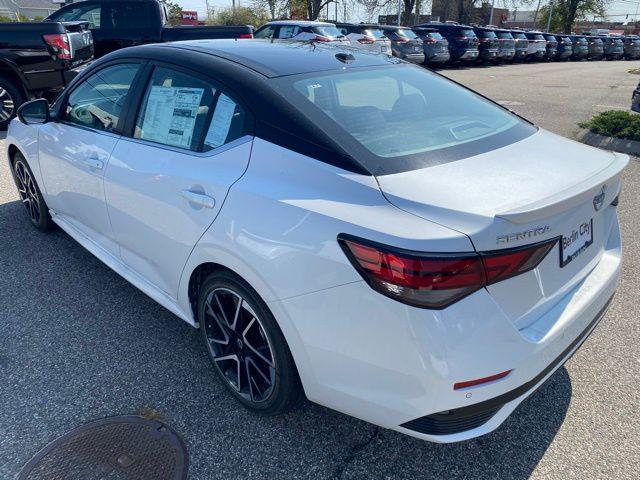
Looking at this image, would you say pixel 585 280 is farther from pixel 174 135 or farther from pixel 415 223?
pixel 174 135

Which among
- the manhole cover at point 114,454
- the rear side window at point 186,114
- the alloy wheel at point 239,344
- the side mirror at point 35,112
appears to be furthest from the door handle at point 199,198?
the side mirror at point 35,112

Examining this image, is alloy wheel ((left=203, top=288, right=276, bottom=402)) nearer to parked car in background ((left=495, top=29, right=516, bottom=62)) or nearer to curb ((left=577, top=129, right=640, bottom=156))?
curb ((left=577, top=129, right=640, bottom=156))

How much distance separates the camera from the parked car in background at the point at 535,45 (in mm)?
27859

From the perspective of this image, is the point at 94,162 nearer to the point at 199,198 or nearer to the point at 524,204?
the point at 199,198

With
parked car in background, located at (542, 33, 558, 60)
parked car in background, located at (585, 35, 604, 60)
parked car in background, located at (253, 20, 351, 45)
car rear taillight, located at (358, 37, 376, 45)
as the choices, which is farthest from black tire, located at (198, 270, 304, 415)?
parked car in background, located at (585, 35, 604, 60)

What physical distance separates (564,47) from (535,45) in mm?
5356

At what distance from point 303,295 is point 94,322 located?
6.11ft

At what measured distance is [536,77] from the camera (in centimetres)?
1970

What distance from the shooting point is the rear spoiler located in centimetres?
170

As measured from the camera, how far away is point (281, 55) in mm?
2727

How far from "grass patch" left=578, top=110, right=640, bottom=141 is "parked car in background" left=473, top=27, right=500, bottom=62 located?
17040 millimetres

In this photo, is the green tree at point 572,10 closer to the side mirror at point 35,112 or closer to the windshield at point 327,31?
the windshield at point 327,31

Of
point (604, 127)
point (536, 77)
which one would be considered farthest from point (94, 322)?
point (536, 77)

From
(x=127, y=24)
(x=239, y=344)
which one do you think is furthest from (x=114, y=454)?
(x=127, y=24)
